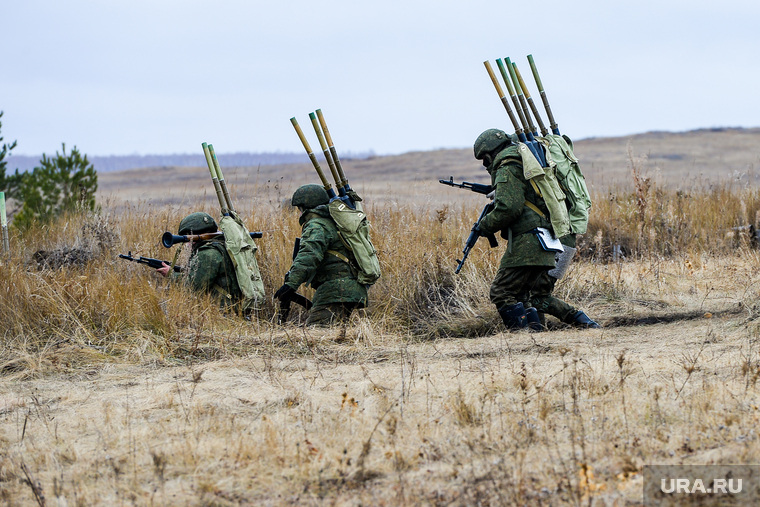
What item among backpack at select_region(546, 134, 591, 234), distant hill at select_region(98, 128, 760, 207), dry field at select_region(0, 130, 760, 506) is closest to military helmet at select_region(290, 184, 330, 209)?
dry field at select_region(0, 130, 760, 506)

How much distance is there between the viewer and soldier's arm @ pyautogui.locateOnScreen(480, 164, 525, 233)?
21.3 ft

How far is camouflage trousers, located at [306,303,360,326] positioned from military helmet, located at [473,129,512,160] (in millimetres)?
1635

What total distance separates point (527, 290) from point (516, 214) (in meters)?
0.66

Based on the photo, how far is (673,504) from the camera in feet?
11.0

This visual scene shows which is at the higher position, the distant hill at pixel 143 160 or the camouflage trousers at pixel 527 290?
the distant hill at pixel 143 160

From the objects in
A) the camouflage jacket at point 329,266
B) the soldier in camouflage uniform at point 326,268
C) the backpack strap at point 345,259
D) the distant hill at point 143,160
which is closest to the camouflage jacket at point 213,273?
the soldier in camouflage uniform at point 326,268

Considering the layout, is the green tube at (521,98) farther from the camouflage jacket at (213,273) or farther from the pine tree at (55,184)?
the pine tree at (55,184)

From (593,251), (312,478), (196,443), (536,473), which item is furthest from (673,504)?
(593,251)

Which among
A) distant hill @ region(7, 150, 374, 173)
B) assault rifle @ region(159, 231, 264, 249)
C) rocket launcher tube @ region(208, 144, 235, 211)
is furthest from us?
distant hill @ region(7, 150, 374, 173)

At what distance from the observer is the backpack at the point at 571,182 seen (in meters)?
6.73

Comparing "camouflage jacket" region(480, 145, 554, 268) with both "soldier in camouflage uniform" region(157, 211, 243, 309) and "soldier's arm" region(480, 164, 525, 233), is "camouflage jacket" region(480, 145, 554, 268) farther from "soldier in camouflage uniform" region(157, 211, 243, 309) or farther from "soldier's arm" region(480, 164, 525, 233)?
"soldier in camouflage uniform" region(157, 211, 243, 309)

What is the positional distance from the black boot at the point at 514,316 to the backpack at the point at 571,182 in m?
0.78

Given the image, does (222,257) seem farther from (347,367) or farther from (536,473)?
(536,473)

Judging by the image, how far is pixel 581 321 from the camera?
6.79 metres
